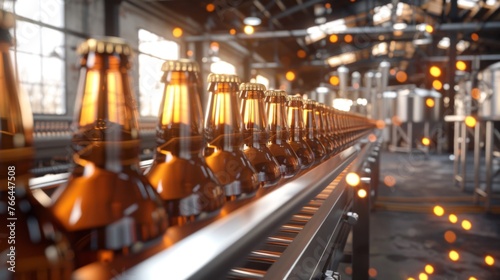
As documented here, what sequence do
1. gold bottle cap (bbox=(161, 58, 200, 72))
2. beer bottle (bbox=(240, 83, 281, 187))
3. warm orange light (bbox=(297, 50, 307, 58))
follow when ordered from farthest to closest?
warm orange light (bbox=(297, 50, 307, 58))
beer bottle (bbox=(240, 83, 281, 187))
gold bottle cap (bbox=(161, 58, 200, 72))

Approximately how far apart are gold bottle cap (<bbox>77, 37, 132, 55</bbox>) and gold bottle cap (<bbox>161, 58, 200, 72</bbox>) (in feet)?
0.32

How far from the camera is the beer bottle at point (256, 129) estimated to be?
0.74 m

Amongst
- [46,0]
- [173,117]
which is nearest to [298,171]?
[173,117]

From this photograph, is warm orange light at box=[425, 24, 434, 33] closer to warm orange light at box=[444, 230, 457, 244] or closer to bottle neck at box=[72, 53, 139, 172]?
warm orange light at box=[444, 230, 457, 244]

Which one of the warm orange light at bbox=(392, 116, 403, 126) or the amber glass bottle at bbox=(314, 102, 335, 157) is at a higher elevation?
the warm orange light at bbox=(392, 116, 403, 126)

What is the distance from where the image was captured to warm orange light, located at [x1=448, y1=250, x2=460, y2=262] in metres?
3.09

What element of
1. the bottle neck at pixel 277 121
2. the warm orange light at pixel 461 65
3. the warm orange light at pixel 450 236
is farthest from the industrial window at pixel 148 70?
the warm orange light at pixel 461 65

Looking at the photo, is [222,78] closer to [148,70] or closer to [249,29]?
[148,70]

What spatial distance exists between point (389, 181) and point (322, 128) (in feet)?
19.4

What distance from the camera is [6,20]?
314 millimetres

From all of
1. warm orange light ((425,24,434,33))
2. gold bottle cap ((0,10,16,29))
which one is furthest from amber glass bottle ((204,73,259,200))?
warm orange light ((425,24,434,33))

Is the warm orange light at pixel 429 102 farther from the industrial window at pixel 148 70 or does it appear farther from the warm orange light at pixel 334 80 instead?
the industrial window at pixel 148 70

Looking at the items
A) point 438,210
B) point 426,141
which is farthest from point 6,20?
point 426,141

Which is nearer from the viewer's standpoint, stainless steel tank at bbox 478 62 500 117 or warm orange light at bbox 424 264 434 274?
warm orange light at bbox 424 264 434 274
